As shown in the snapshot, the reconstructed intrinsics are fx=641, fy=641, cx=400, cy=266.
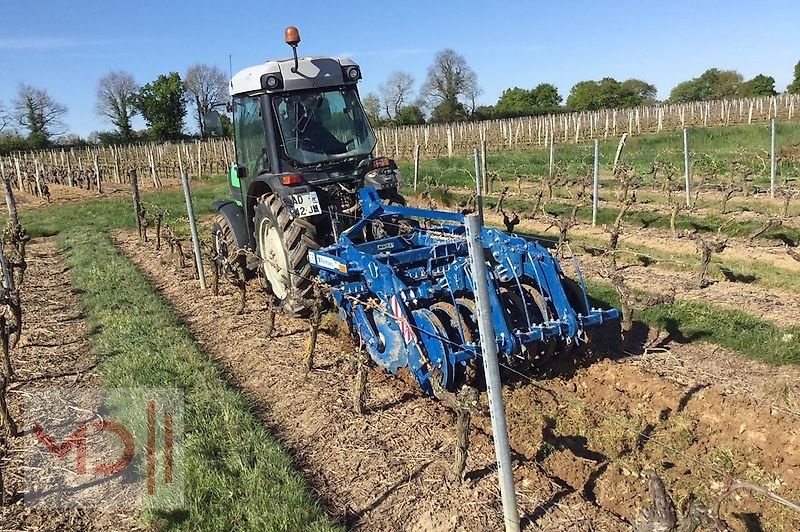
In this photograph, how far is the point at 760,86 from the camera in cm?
5812

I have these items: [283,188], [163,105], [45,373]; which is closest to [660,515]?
[283,188]

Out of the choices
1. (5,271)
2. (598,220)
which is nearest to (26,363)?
(5,271)

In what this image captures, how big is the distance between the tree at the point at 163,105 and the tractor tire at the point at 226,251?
49237 millimetres

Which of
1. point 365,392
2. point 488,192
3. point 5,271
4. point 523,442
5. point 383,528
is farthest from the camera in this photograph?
point 488,192

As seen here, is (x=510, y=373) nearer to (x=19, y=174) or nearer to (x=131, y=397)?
(x=131, y=397)

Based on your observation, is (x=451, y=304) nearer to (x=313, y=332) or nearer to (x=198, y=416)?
(x=313, y=332)

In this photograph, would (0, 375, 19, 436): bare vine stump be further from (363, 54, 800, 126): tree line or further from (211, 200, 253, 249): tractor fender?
(363, 54, 800, 126): tree line

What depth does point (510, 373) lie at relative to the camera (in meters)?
4.82

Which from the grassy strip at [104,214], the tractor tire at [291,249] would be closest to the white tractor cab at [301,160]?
the tractor tire at [291,249]

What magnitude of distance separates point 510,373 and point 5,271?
566 cm

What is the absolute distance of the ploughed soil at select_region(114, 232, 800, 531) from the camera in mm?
3359

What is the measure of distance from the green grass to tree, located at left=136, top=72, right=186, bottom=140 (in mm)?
47787

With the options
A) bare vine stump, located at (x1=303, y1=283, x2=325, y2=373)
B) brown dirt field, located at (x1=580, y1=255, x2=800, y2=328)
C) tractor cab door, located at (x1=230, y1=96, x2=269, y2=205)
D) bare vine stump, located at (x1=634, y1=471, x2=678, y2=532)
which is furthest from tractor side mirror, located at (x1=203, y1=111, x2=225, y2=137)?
bare vine stump, located at (x1=634, y1=471, x2=678, y2=532)

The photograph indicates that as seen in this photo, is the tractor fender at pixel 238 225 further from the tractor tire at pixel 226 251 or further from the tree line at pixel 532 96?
the tree line at pixel 532 96
